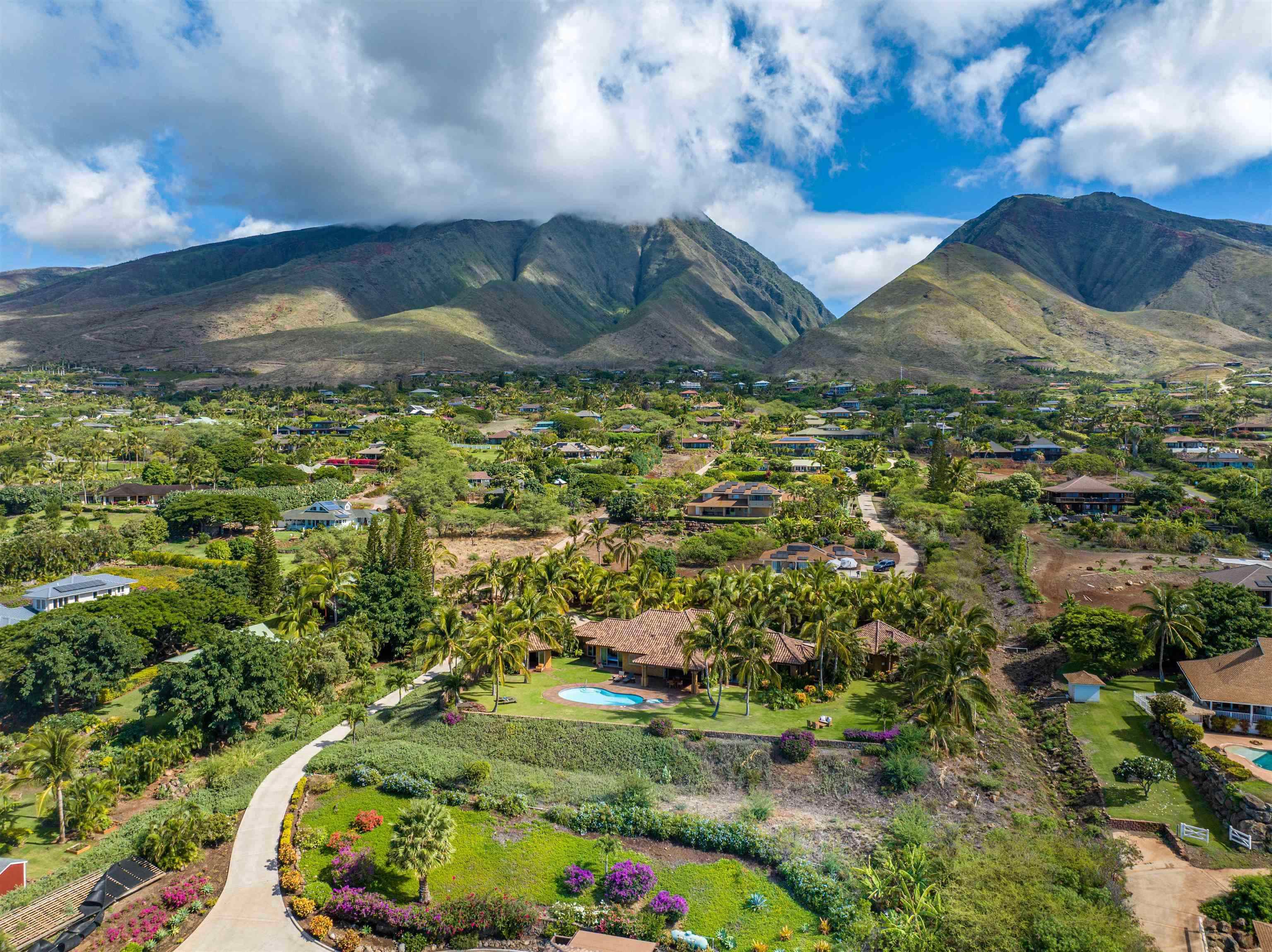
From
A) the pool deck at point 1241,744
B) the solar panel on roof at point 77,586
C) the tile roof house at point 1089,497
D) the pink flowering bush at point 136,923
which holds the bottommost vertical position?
the pink flowering bush at point 136,923

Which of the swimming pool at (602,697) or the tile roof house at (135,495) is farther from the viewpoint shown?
the tile roof house at (135,495)

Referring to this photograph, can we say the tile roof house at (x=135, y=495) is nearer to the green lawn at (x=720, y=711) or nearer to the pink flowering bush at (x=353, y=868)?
the green lawn at (x=720, y=711)

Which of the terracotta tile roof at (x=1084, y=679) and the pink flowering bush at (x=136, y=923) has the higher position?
the terracotta tile roof at (x=1084, y=679)

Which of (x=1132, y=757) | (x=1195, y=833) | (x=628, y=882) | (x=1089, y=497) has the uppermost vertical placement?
(x=1089, y=497)

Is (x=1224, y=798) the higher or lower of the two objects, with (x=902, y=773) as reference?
lower

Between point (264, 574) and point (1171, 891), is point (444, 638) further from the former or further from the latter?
point (1171, 891)

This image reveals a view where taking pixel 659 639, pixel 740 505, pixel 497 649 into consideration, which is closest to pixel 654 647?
pixel 659 639

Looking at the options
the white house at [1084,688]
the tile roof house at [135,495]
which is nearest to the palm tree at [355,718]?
the white house at [1084,688]
